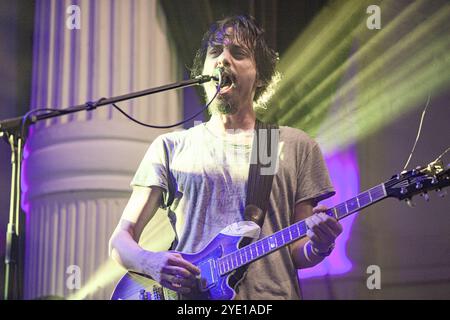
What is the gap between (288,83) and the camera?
3396 millimetres

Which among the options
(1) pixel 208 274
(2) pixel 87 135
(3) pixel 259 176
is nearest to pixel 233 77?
(3) pixel 259 176

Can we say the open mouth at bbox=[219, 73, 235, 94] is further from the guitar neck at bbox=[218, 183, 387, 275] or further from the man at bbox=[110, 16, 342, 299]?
the guitar neck at bbox=[218, 183, 387, 275]

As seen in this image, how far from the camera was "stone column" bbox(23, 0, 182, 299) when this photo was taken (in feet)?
10.8

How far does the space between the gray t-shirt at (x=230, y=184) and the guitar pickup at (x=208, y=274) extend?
0.10m

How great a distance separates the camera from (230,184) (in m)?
3.23

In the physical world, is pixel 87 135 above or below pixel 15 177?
above

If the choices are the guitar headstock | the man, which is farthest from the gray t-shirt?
the guitar headstock

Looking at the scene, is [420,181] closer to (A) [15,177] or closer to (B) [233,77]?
(B) [233,77]

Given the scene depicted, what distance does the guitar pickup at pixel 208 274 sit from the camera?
306 centimetres

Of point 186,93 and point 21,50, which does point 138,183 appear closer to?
point 186,93

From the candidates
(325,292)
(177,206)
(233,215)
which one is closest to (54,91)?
(177,206)

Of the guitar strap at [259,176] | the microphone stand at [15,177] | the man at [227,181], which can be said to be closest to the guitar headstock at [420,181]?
the man at [227,181]

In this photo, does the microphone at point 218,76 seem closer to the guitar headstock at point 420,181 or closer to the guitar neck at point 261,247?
the guitar neck at point 261,247

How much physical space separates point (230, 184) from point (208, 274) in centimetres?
45
